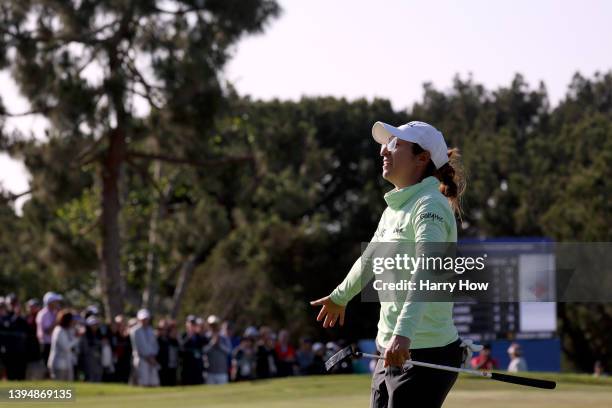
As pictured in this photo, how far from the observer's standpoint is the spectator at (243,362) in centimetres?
2594

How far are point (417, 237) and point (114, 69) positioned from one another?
27009 mm

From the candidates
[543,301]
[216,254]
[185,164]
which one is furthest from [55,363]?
[216,254]

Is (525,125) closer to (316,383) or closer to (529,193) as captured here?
(529,193)

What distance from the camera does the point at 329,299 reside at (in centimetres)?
596

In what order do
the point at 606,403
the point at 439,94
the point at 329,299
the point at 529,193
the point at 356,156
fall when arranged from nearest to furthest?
the point at 329,299, the point at 606,403, the point at 529,193, the point at 356,156, the point at 439,94

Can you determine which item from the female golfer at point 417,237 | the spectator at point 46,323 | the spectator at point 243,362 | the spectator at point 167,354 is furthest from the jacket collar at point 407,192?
the spectator at point 243,362

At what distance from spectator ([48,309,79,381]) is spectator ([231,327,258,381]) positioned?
6.53 meters

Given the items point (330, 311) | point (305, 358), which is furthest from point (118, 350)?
point (330, 311)

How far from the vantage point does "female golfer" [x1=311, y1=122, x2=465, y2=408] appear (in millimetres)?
5102

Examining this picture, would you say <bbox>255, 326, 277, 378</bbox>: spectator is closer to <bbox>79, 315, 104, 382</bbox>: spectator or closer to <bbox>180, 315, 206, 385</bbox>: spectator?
<bbox>180, 315, 206, 385</bbox>: spectator

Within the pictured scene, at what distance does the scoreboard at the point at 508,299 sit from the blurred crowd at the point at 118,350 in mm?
4442

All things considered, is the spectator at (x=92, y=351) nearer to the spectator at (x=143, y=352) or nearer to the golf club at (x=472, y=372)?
the spectator at (x=143, y=352)

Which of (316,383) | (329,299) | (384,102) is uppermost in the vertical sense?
(384,102)

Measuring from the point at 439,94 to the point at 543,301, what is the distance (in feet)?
134
